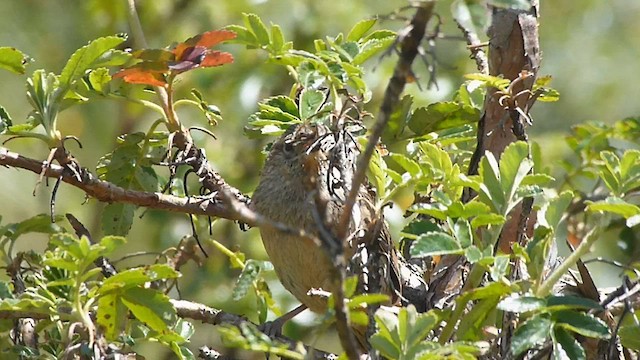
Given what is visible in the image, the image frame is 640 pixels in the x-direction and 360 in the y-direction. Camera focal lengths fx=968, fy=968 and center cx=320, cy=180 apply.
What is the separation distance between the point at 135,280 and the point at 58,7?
12.2 feet

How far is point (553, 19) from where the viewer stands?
5848mm

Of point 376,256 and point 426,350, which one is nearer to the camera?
point 426,350

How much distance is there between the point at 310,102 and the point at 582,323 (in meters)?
0.72

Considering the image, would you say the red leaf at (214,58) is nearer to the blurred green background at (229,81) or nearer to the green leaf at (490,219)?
the green leaf at (490,219)

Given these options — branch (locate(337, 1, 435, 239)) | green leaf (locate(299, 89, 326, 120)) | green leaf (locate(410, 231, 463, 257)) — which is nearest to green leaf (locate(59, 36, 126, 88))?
green leaf (locate(299, 89, 326, 120))

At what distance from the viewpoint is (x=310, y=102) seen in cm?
192

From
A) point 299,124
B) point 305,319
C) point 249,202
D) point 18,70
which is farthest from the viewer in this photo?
point 305,319

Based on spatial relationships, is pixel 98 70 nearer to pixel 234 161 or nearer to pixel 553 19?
pixel 234 161

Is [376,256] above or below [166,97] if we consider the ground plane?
below

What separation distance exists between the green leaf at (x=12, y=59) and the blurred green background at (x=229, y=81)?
4.33 feet

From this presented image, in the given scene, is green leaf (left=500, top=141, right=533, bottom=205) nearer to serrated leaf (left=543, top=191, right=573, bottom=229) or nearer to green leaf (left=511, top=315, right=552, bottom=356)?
serrated leaf (left=543, top=191, right=573, bottom=229)

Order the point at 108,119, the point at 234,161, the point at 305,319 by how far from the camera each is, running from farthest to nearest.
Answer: the point at 108,119
the point at 234,161
the point at 305,319

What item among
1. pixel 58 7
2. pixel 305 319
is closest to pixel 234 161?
pixel 305 319

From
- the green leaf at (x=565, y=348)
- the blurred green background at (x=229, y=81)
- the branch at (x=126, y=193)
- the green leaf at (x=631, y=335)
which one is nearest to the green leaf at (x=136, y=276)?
the branch at (x=126, y=193)
